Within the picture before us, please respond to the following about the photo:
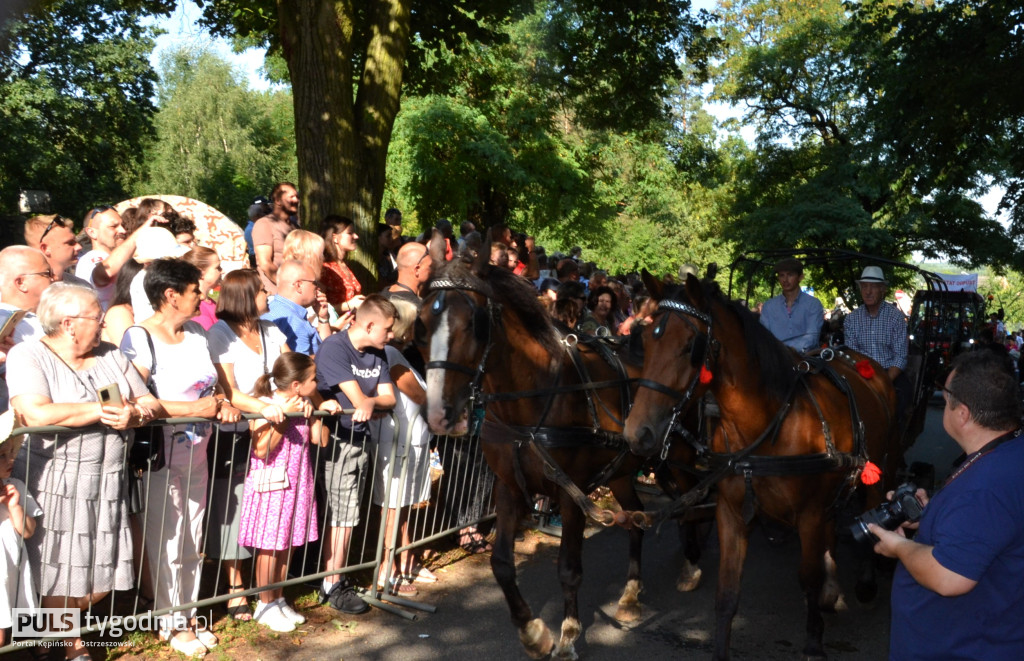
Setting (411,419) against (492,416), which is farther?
(411,419)

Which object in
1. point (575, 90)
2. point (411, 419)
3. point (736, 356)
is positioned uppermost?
point (575, 90)

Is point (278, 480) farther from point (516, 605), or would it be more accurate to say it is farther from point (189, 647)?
point (516, 605)

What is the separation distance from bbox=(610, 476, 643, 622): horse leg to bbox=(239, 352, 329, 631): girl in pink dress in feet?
6.85

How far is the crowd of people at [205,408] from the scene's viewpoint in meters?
4.32

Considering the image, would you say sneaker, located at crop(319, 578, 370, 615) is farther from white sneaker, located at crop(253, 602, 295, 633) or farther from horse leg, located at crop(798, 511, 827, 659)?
horse leg, located at crop(798, 511, 827, 659)

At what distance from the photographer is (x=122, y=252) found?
616 cm

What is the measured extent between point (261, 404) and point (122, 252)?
67.2 inches

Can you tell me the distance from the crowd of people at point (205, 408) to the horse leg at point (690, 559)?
1751 millimetres

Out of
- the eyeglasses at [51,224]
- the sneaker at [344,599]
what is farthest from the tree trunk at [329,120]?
the sneaker at [344,599]

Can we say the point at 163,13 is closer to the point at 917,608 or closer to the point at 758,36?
the point at 917,608

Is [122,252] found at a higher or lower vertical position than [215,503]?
higher

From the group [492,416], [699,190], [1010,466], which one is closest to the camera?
[1010,466]

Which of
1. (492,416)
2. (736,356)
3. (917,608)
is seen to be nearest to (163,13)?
(492,416)

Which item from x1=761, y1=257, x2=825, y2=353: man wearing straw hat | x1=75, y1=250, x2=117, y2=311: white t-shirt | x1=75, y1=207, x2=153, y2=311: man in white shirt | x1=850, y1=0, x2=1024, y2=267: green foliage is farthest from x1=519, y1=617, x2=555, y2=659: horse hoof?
x1=850, y1=0, x2=1024, y2=267: green foliage
